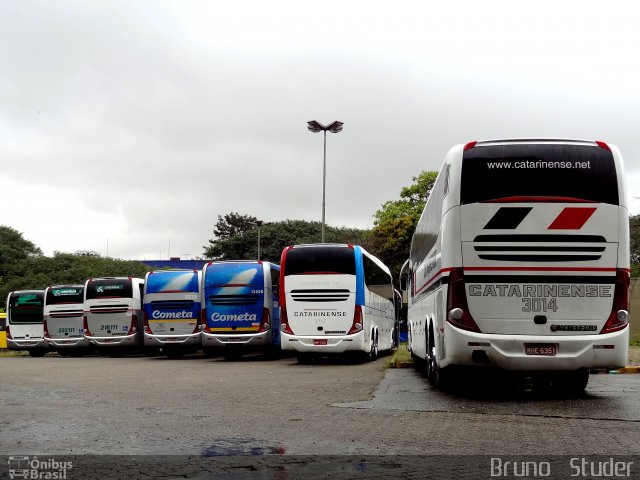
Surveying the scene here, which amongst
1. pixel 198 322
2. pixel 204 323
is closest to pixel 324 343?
pixel 204 323

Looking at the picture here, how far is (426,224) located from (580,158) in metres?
4.95

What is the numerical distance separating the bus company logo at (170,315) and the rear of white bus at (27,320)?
999 cm

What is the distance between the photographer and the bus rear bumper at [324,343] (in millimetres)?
23547

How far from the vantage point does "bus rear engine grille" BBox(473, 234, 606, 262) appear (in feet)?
Answer: 39.2

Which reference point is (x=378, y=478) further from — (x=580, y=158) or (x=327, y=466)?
(x=580, y=158)

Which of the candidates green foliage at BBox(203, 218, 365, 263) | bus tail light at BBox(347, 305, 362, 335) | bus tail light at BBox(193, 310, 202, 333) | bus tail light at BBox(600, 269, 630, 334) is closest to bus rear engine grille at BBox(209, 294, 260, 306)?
bus tail light at BBox(193, 310, 202, 333)

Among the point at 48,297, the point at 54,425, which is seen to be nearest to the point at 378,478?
the point at 54,425

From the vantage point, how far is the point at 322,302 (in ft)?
77.4

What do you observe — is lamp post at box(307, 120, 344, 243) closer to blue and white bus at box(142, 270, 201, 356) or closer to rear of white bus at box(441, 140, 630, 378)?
blue and white bus at box(142, 270, 201, 356)

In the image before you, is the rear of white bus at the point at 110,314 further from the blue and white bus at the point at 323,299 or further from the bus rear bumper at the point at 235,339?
the blue and white bus at the point at 323,299

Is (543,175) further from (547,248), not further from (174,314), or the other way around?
(174,314)

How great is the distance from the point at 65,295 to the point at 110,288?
10.7 ft

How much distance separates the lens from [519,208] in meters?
12.0

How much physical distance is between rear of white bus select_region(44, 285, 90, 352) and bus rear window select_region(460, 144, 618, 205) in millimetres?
26468
